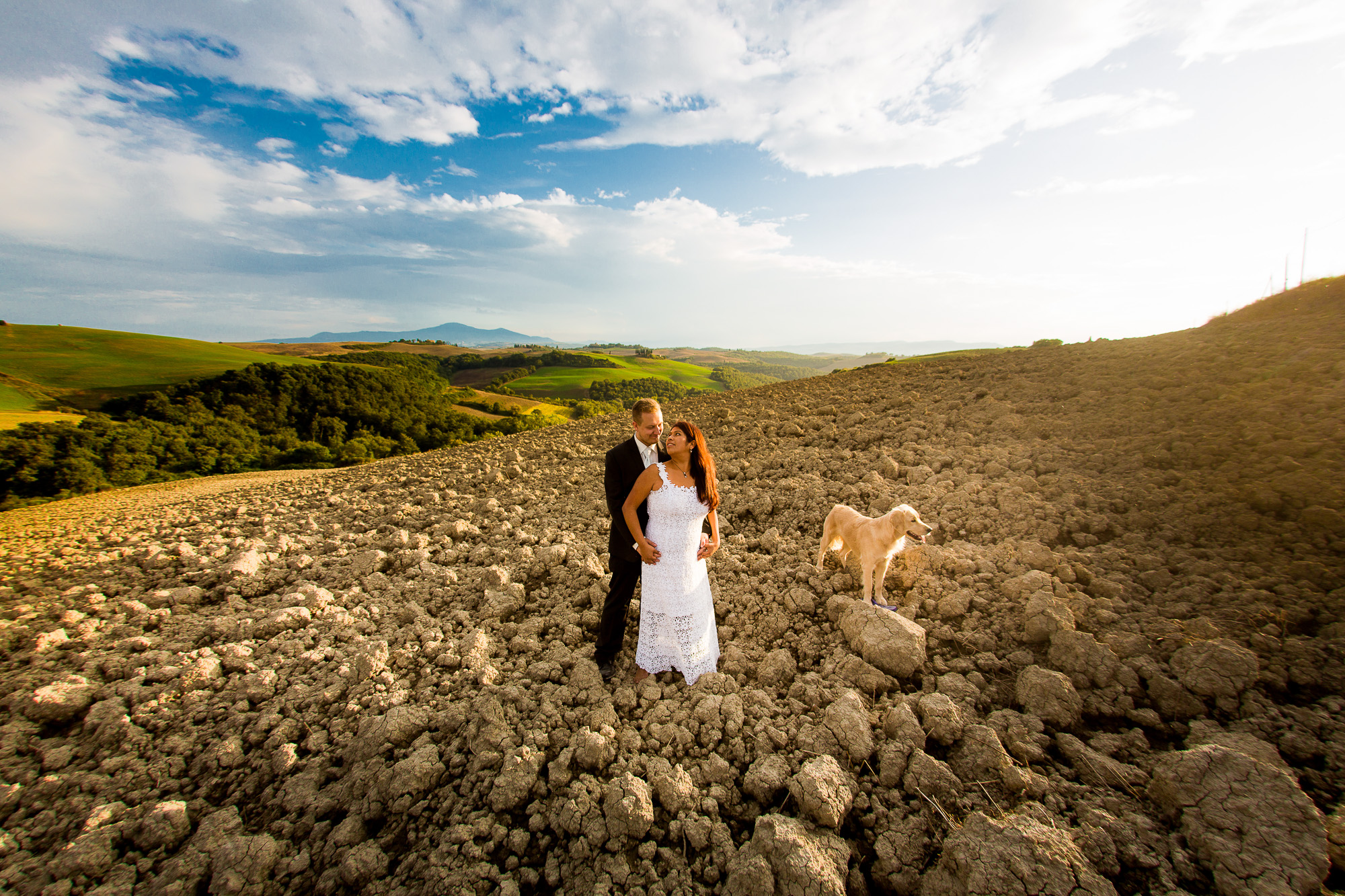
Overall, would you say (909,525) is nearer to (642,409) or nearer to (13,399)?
(642,409)

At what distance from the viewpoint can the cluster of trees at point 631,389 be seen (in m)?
42.6

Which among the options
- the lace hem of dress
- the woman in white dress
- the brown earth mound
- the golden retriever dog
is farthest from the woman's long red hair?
the golden retriever dog

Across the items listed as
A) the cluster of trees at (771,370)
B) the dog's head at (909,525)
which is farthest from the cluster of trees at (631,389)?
the dog's head at (909,525)

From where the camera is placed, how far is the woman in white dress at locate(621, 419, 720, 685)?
9.68 feet

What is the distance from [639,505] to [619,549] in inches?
17.9

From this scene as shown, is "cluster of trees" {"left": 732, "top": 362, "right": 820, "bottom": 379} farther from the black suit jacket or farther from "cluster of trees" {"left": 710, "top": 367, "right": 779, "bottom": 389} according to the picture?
the black suit jacket

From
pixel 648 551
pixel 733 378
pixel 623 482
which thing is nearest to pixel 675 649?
pixel 648 551

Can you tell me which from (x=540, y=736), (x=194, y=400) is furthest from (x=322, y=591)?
(x=194, y=400)

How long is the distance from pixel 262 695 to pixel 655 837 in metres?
3.05

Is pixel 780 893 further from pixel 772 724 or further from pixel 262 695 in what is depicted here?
pixel 262 695

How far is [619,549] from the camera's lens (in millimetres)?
3242

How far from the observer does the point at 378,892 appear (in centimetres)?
212

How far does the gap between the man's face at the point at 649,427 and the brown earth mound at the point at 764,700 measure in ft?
6.21

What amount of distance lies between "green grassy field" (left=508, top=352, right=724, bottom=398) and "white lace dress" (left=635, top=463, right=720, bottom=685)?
38980 millimetres
